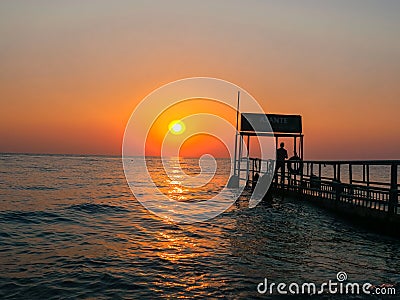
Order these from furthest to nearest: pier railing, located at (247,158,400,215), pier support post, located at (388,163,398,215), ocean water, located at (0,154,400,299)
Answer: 1. pier railing, located at (247,158,400,215)
2. pier support post, located at (388,163,398,215)
3. ocean water, located at (0,154,400,299)

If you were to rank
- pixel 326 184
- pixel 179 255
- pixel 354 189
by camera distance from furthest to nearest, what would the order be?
pixel 326 184
pixel 354 189
pixel 179 255

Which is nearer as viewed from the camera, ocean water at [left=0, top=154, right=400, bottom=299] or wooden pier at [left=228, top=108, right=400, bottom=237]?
ocean water at [left=0, top=154, right=400, bottom=299]

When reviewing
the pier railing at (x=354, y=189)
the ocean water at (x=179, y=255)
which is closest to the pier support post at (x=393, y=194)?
the pier railing at (x=354, y=189)

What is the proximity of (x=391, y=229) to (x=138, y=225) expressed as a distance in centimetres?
889

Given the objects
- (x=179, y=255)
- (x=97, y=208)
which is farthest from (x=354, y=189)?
(x=97, y=208)

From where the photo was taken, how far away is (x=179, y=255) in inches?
420

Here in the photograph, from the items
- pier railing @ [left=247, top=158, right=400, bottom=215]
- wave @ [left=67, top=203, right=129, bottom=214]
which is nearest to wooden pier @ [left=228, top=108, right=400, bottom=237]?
pier railing @ [left=247, top=158, right=400, bottom=215]

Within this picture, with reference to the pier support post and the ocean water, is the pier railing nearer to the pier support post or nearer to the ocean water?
the pier support post

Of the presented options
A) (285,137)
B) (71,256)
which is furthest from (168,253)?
(285,137)

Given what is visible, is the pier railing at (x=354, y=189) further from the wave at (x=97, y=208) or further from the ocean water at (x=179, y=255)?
the wave at (x=97, y=208)

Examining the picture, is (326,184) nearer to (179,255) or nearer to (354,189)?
(354,189)

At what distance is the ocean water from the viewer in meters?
7.99

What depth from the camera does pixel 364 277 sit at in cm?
845

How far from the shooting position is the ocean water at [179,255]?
7.99 meters
